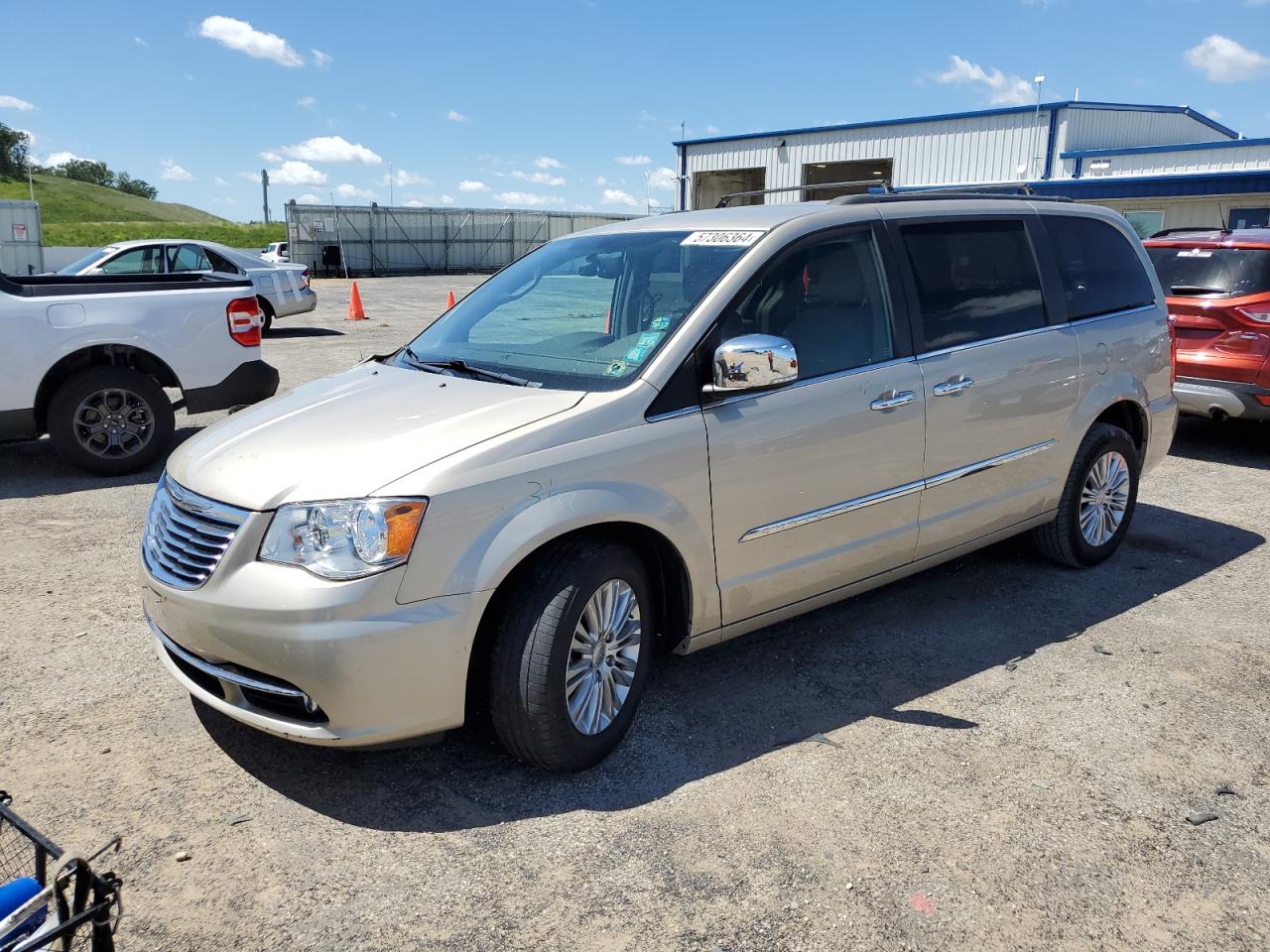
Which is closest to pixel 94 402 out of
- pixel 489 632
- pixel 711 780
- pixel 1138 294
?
pixel 489 632

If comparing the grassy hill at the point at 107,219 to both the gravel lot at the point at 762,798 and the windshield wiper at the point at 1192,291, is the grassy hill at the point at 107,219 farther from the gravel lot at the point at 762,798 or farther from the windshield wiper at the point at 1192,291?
the gravel lot at the point at 762,798

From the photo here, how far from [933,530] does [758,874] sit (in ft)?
6.70

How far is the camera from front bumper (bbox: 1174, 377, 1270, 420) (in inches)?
306

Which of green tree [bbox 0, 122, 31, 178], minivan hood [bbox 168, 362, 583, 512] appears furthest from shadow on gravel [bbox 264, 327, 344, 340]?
green tree [bbox 0, 122, 31, 178]

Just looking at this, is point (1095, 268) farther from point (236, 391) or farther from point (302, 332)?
point (302, 332)

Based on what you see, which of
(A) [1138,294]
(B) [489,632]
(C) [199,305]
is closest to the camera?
(B) [489,632]

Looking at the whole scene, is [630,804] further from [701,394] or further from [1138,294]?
[1138,294]

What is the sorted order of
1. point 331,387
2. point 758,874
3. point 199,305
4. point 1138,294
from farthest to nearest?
point 199,305, point 1138,294, point 331,387, point 758,874

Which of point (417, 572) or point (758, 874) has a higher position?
point (417, 572)

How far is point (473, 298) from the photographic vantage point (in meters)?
4.80

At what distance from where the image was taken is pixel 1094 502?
5.44m

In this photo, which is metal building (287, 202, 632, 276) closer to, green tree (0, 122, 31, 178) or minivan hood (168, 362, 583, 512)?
minivan hood (168, 362, 583, 512)

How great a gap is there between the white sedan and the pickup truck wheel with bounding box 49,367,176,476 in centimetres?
679

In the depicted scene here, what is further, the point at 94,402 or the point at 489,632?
the point at 94,402
